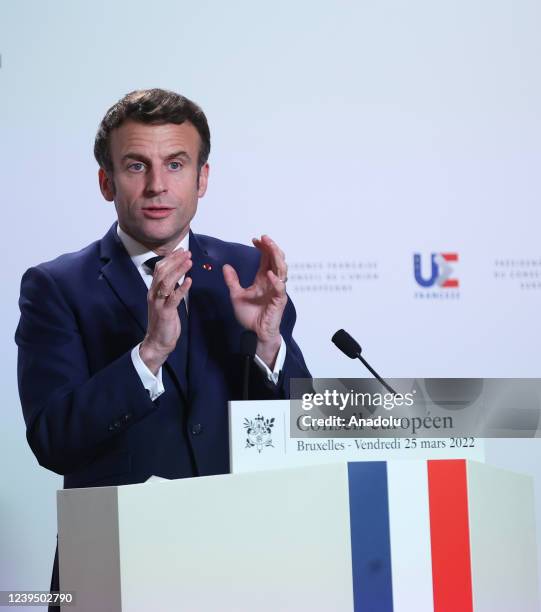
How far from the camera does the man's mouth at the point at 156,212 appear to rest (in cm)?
276

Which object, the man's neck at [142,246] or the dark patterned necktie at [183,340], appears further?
the man's neck at [142,246]

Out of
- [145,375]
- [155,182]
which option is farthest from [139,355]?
[155,182]

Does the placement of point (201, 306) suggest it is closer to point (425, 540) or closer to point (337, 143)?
point (425, 540)

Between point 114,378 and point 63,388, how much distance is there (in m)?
0.20

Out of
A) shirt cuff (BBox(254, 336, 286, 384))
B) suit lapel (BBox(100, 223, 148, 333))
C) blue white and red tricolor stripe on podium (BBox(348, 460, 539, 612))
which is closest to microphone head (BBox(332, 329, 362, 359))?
shirt cuff (BBox(254, 336, 286, 384))

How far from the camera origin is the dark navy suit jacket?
2.39 metres

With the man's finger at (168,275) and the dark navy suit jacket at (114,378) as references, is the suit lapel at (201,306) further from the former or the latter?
the man's finger at (168,275)

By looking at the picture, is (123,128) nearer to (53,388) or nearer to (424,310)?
(53,388)

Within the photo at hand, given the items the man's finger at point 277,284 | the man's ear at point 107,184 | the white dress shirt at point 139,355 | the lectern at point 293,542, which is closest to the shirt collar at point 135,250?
the white dress shirt at point 139,355

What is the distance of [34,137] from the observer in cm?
396

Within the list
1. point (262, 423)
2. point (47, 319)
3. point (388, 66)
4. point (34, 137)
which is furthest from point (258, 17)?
point (262, 423)

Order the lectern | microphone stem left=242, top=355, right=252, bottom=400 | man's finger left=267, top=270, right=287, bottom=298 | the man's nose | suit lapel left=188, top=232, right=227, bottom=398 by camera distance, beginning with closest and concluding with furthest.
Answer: the lectern
microphone stem left=242, top=355, right=252, bottom=400
man's finger left=267, top=270, right=287, bottom=298
suit lapel left=188, top=232, right=227, bottom=398
the man's nose

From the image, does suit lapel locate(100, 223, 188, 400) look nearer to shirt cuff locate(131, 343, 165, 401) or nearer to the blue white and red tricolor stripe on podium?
shirt cuff locate(131, 343, 165, 401)

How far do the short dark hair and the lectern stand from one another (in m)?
1.31
